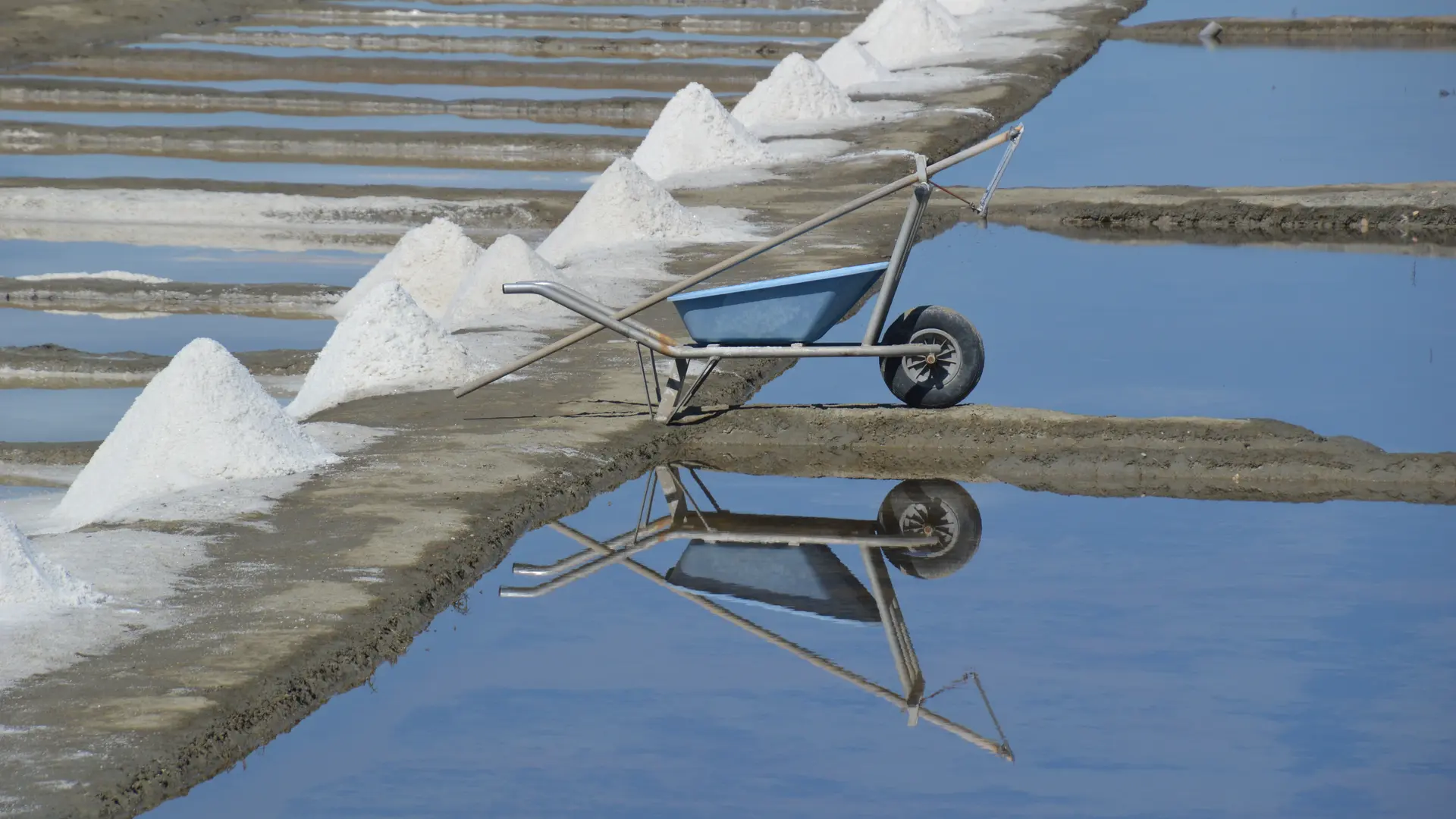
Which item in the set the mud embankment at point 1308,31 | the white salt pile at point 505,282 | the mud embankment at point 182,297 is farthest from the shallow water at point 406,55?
the white salt pile at point 505,282

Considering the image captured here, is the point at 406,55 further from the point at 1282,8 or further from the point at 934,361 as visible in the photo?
the point at 934,361

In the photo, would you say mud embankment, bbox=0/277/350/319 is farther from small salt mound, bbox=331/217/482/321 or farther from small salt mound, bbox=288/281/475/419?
small salt mound, bbox=288/281/475/419

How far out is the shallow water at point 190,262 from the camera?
40.5 feet

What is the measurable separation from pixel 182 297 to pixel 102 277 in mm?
940

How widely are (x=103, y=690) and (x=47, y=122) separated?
14.3m

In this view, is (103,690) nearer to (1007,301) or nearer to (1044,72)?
(1007,301)

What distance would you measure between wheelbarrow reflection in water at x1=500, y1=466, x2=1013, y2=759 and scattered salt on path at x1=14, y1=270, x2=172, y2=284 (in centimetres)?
578

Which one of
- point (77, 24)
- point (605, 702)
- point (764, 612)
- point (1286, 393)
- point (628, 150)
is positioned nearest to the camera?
point (605, 702)

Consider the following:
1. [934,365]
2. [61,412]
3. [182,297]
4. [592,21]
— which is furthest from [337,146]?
[934,365]

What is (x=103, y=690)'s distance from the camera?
4875 mm

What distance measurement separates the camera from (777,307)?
23.6ft

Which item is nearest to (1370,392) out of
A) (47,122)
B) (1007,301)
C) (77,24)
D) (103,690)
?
(1007,301)

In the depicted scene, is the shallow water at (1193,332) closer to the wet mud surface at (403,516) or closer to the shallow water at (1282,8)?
the wet mud surface at (403,516)

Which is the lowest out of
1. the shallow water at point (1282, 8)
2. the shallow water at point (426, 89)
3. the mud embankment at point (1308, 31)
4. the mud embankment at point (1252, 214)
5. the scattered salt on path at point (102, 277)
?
the scattered salt on path at point (102, 277)
